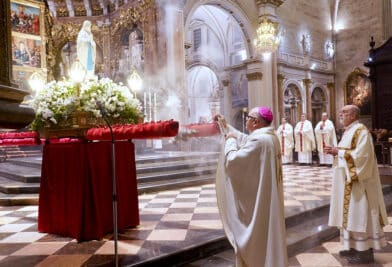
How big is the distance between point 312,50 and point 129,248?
19.8 m

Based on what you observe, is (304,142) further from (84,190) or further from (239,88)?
(84,190)

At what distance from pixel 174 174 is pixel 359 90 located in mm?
16354

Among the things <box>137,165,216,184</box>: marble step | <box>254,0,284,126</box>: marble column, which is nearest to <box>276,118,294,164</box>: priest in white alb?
<box>254,0,284,126</box>: marble column

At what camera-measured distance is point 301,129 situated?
13.1 m

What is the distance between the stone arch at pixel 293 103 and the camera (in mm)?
20047

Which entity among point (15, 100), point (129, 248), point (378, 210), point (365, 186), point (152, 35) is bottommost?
point (129, 248)

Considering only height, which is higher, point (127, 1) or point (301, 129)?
point (127, 1)

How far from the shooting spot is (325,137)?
12.4m

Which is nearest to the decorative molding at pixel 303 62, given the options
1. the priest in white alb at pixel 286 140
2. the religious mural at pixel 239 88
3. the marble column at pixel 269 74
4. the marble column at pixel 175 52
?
the marble column at pixel 269 74

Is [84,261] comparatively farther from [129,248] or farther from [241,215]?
[241,215]

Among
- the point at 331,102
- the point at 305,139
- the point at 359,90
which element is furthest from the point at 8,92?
the point at 331,102

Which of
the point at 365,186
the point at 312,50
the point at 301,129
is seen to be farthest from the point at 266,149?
the point at 312,50

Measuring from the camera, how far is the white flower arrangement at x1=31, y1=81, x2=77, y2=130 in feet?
13.7

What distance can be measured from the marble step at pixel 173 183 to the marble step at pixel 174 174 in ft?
0.31
